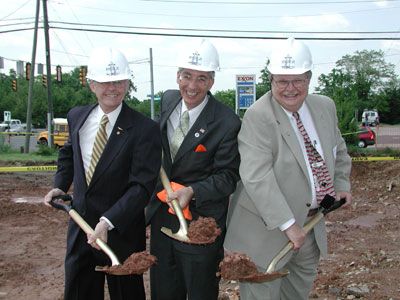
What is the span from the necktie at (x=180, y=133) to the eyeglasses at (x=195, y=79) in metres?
0.21

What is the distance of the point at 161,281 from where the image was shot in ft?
11.4

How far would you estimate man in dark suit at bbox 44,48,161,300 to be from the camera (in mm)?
3105

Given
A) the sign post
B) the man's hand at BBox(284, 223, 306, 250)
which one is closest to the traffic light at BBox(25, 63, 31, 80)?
the sign post

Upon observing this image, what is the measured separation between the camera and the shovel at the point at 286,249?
2.89 meters

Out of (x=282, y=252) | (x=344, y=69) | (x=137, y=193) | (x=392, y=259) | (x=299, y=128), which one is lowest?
(x=392, y=259)

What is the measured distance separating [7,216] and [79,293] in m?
6.13

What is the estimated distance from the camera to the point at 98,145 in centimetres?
317

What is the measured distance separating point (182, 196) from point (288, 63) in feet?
3.28

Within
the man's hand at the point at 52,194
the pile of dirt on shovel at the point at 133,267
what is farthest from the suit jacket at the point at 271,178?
the man's hand at the point at 52,194

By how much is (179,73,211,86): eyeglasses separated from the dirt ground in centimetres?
236

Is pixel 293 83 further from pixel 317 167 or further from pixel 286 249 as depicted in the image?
pixel 286 249

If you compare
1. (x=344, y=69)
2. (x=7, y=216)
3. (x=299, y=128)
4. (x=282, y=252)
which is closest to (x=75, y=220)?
(x=282, y=252)

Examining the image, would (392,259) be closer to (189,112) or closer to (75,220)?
(189,112)

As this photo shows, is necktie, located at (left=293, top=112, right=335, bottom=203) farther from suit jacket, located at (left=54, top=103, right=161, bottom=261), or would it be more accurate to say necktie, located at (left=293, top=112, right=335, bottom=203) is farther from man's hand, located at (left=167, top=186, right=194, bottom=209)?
suit jacket, located at (left=54, top=103, right=161, bottom=261)
